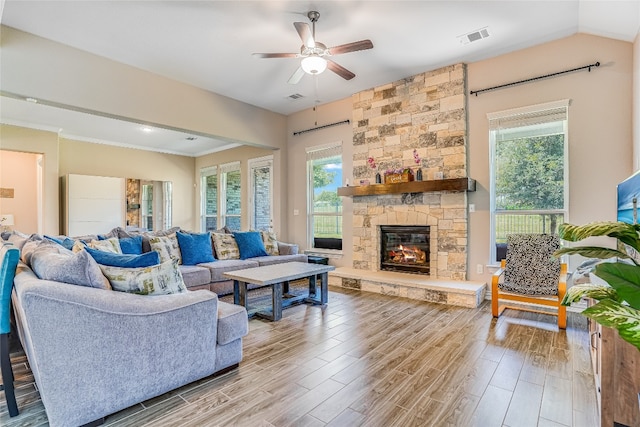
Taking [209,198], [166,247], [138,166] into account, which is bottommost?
[166,247]

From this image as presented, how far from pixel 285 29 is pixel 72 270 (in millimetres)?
3124

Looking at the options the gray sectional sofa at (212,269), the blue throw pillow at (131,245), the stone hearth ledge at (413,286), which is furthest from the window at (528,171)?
the blue throw pillow at (131,245)

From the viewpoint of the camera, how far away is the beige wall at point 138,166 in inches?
280

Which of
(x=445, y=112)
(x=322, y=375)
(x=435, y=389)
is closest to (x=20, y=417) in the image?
(x=322, y=375)

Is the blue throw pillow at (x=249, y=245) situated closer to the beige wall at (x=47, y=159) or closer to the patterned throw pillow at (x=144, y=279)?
the patterned throw pillow at (x=144, y=279)

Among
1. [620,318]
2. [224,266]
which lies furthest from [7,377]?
[620,318]

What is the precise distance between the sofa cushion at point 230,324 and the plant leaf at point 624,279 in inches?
84.3

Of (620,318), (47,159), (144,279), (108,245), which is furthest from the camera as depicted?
(47,159)

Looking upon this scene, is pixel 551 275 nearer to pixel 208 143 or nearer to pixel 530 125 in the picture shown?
pixel 530 125

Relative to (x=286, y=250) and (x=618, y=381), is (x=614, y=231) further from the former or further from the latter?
(x=286, y=250)

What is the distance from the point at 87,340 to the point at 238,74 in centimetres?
404

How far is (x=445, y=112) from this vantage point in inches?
184

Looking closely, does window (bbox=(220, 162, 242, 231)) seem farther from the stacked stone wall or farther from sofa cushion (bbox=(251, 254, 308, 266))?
the stacked stone wall

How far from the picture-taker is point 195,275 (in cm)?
424
